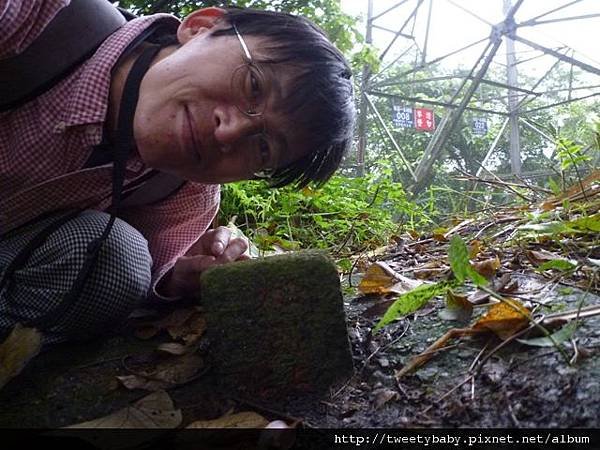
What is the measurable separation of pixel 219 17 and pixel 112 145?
460 mm

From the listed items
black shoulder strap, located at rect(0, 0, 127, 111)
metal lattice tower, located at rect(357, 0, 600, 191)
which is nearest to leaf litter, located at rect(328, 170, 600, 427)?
black shoulder strap, located at rect(0, 0, 127, 111)

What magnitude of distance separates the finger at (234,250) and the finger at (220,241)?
25 millimetres

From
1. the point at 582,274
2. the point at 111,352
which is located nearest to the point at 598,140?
the point at 582,274

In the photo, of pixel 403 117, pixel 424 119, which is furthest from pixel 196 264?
pixel 424 119

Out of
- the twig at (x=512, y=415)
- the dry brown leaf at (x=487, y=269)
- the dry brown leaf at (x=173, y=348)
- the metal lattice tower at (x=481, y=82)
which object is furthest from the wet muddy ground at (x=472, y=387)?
the metal lattice tower at (x=481, y=82)

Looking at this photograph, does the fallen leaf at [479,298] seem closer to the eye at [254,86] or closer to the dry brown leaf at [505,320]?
the dry brown leaf at [505,320]

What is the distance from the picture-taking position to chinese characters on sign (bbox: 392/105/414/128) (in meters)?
4.70

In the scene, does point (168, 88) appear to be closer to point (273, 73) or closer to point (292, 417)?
point (273, 73)

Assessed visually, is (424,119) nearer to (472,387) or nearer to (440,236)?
(440,236)

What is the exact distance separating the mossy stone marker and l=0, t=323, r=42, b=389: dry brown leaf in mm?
391

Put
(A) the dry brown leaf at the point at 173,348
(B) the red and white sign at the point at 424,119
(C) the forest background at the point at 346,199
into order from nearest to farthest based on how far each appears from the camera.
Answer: (A) the dry brown leaf at the point at 173,348
(C) the forest background at the point at 346,199
(B) the red and white sign at the point at 424,119

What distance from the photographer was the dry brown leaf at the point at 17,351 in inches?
35.1

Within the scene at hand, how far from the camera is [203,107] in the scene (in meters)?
1.11

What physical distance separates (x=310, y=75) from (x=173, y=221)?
2.30ft
